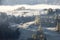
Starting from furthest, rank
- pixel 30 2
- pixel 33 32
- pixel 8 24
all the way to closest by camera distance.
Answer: pixel 30 2 → pixel 8 24 → pixel 33 32

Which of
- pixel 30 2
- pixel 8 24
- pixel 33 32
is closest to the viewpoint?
pixel 33 32

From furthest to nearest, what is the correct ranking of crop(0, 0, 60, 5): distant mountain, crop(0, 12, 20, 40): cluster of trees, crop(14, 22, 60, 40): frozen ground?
crop(0, 0, 60, 5): distant mountain
crop(0, 12, 20, 40): cluster of trees
crop(14, 22, 60, 40): frozen ground

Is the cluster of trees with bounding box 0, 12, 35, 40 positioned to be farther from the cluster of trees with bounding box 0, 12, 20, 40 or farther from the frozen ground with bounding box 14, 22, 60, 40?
the frozen ground with bounding box 14, 22, 60, 40

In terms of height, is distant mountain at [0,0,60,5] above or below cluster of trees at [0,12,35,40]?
above

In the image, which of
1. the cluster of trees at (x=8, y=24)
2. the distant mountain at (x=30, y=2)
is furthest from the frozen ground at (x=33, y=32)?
the distant mountain at (x=30, y=2)

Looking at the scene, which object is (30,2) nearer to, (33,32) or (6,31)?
(33,32)

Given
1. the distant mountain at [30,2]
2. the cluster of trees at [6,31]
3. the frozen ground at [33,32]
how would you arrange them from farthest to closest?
the distant mountain at [30,2], the cluster of trees at [6,31], the frozen ground at [33,32]

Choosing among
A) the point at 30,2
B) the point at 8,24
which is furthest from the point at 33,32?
the point at 30,2

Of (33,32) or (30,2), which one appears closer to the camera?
(33,32)

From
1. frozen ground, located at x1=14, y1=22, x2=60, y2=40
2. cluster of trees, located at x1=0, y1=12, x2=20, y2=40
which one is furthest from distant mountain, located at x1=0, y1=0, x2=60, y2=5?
frozen ground, located at x1=14, y1=22, x2=60, y2=40

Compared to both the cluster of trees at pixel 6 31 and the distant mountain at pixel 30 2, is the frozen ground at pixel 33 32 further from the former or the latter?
the distant mountain at pixel 30 2

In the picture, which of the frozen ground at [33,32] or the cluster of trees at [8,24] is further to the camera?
the cluster of trees at [8,24]

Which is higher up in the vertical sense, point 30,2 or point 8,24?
point 30,2
